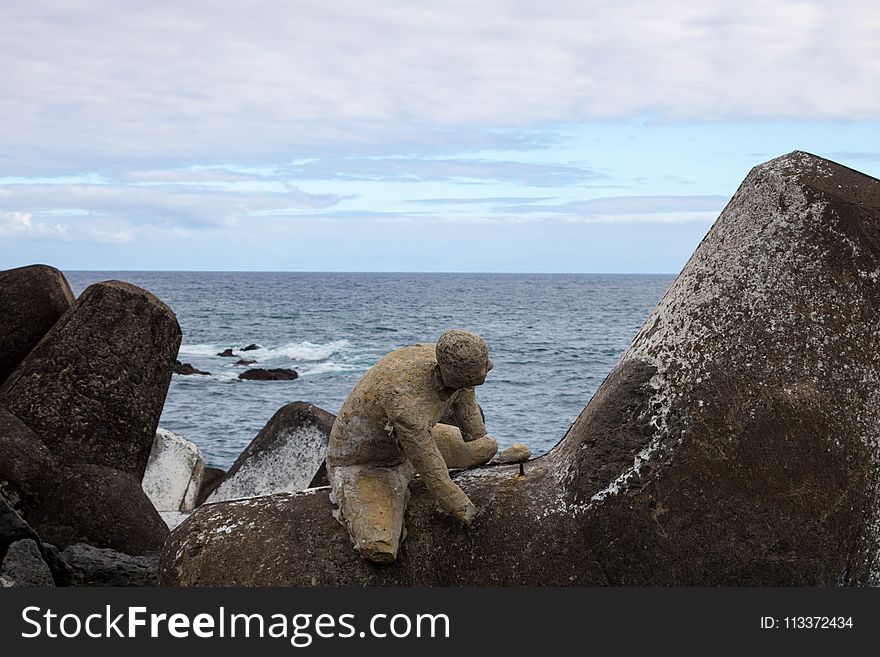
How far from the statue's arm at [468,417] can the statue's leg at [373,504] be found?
16.3 inches

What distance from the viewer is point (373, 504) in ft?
16.4

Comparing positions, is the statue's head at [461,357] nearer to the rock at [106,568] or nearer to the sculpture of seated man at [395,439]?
the sculpture of seated man at [395,439]

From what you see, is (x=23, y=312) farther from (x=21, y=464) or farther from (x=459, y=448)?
(x=459, y=448)

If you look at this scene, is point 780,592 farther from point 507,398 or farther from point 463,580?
point 507,398

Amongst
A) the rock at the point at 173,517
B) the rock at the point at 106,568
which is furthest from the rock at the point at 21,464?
the rock at the point at 173,517

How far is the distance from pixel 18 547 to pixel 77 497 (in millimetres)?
1607

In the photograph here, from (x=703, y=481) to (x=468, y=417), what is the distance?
1.26 meters

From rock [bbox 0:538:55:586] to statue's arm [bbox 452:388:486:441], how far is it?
2733 mm

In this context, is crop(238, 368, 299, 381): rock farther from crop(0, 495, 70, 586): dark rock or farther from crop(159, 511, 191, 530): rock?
crop(0, 495, 70, 586): dark rock

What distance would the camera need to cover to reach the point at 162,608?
471 centimetres

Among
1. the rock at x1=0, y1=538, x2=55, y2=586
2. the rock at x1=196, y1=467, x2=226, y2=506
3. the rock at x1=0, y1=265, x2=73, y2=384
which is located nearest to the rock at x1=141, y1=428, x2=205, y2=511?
the rock at x1=196, y1=467, x2=226, y2=506

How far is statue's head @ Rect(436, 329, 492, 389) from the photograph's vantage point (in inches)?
188

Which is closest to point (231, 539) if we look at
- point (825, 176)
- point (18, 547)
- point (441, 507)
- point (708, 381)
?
point (441, 507)

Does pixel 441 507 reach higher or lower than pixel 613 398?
lower
